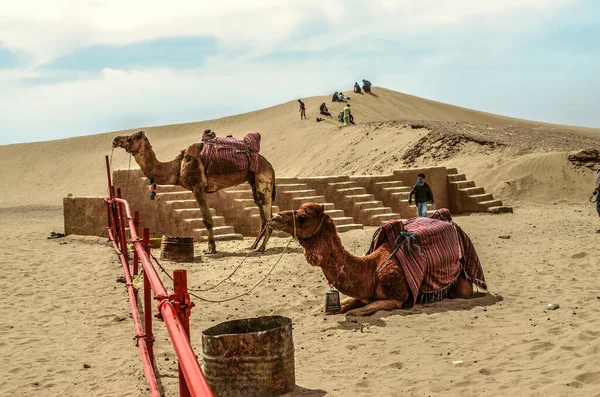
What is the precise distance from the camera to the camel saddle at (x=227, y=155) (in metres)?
13.8

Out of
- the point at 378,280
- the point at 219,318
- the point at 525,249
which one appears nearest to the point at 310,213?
the point at 378,280

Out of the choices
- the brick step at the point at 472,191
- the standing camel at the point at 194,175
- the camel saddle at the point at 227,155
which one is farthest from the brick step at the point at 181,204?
the brick step at the point at 472,191

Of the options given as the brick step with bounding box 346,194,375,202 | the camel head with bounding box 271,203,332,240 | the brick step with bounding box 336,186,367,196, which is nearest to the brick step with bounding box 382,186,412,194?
the brick step with bounding box 336,186,367,196

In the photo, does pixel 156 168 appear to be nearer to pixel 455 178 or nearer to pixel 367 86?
pixel 455 178

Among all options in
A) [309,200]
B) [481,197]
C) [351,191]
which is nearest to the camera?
[309,200]

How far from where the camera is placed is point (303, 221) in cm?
775

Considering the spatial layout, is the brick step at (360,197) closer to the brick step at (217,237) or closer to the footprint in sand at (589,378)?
the brick step at (217,237)

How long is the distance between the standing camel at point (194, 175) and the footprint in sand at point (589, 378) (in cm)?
854

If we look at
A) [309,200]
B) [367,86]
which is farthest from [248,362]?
[367,86]

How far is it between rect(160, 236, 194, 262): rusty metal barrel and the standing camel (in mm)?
961

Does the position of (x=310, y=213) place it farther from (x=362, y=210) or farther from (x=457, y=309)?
(x=362, y=210)

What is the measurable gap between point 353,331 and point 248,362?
2109 millimetres

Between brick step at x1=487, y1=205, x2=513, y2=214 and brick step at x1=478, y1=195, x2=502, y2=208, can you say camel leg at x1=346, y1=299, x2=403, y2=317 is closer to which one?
brick step at x1=487, y1=205, x2=513, y2=214

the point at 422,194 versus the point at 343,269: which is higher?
the point at 422,194
